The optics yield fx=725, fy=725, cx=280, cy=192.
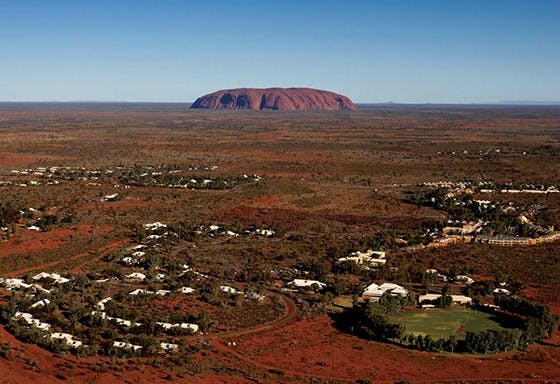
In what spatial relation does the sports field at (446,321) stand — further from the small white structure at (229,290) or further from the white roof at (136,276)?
the white roof at (136,276)

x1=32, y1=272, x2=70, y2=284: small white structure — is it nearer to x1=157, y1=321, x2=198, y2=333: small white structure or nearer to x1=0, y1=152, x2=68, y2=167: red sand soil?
x1=157, y1=321, x2=198, y2=333: small white structure

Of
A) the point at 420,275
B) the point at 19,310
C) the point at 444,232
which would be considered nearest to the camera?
the point at 19,310

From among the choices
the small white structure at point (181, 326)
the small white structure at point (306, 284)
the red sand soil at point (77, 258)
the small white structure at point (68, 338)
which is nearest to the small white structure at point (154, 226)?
the red sand soil at point (77, 258)

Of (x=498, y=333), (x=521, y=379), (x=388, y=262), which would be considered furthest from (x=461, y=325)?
(x=388, y=262)

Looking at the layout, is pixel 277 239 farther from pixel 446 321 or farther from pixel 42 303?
pixel 42 303

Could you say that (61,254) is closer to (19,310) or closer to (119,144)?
(19,310)
